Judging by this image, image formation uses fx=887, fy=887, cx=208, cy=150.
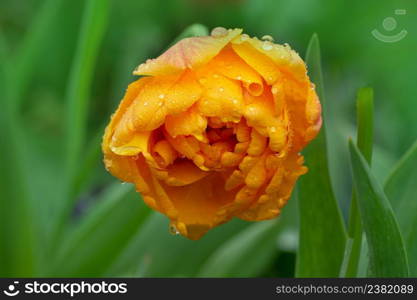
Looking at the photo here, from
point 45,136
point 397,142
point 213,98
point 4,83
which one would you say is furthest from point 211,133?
point 45,136

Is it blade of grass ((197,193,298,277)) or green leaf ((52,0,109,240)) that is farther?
blade of grass ((197,193,298,277))

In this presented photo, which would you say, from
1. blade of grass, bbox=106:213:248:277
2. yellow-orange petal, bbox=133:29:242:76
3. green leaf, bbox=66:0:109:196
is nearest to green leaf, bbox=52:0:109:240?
green leaf, bbox=66:0:109:196

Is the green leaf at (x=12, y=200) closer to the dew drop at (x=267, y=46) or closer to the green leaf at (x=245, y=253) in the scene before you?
the green leaf at (x=245, y=253)

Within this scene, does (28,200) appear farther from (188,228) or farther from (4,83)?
(188,228)

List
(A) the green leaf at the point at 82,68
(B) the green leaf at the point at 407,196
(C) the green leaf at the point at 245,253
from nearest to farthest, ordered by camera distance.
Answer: (B) the green leaf at the point at 407,196, (A) the green leaf at the point at 82,68, (C) the green leaf at the point at 245,253

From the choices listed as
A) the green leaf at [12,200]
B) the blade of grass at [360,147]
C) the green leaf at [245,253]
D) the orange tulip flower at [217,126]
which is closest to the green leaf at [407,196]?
the blade of grass at [360,147]

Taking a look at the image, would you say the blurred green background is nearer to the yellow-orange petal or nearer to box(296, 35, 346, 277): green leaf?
box(296, 35, 346, 277): green leaf

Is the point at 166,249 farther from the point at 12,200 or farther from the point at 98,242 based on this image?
the point at 12,200
